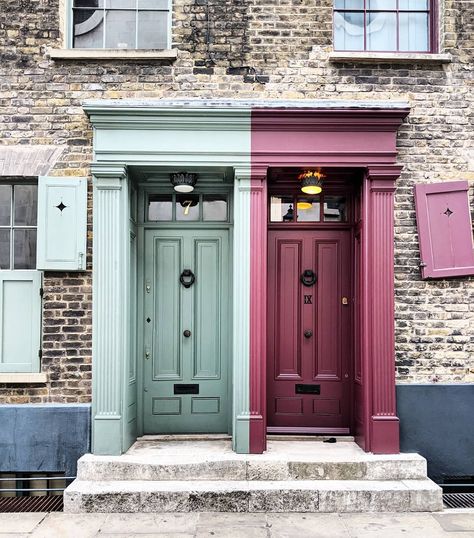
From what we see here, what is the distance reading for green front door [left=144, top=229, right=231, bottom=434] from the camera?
22.1 ft

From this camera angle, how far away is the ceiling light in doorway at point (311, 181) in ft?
21.3

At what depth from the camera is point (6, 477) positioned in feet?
20.4

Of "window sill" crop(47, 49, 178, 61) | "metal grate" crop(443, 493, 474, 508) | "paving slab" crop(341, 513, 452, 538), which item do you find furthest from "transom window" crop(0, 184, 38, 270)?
"metal grate" crop(443, 493, 474, 508)

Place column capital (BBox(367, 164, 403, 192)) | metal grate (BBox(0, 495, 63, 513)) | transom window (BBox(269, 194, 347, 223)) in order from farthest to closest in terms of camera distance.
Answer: transom window (BBox(269, 194, 347, 223)), column capital (BBox(367, 164, 403, 192)), metal grate (BBox(0, 495, 63, 513))

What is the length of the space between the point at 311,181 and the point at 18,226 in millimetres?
3210

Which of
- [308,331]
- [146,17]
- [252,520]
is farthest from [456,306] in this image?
[146,17]

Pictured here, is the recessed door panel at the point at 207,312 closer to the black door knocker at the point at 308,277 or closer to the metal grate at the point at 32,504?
the black door knocker at the point at 308,277

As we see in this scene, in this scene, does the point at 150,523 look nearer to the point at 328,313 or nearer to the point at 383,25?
the point at 328,313

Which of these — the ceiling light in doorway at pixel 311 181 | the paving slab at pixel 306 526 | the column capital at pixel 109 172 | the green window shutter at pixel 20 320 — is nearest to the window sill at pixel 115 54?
the column capital at pixel 109 172

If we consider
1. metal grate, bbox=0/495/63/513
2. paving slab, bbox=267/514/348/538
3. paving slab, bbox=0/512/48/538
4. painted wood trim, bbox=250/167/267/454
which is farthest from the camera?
painted wood trim, bbox=250/167/267/454

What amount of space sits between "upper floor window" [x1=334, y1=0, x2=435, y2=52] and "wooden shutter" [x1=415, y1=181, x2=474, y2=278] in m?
1.66

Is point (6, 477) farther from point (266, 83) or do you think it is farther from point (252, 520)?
point (266, 83)

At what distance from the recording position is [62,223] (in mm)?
6133

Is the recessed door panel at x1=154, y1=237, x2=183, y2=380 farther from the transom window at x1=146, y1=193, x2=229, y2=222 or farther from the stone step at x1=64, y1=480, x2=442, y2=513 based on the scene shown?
the stone step at x1=64, y1=480, x2=442, y2=513
